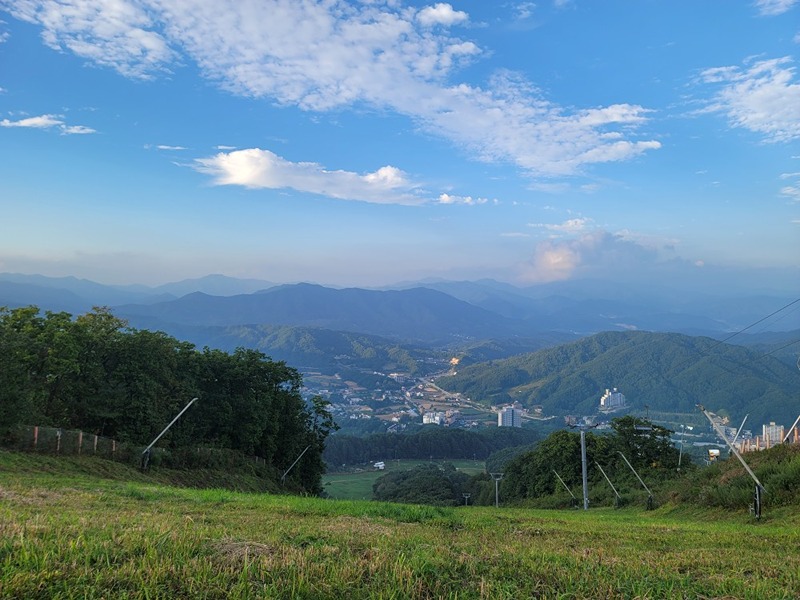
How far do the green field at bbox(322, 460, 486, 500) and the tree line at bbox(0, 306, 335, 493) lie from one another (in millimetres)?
29578

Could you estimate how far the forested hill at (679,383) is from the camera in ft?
391

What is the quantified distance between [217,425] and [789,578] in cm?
3440

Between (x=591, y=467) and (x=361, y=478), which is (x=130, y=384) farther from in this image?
(x=361, y=478)

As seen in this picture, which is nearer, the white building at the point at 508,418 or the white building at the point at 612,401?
the white building at the point at 508,418

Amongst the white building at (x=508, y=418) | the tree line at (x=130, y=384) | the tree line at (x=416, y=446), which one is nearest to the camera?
the tree line at (x=130, y=384)

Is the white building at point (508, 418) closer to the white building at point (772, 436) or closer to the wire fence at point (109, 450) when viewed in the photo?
the white building at point (772, 436)

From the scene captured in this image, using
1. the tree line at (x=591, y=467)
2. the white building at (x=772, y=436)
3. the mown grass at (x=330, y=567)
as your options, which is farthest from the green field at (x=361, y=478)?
the mown grass at (x=330, y=567)

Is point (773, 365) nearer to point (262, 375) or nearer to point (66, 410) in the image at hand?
point (262, 375)

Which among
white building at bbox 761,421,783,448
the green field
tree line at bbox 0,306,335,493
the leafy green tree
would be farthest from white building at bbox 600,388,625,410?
A: tree line at bbox 0,306,335,493

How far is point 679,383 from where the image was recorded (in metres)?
157

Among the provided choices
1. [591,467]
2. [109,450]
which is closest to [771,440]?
[591,467]

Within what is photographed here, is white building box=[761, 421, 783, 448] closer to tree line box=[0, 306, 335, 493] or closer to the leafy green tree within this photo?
tree line box=[0, 306, 335, 493]

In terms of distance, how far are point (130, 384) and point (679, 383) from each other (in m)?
167

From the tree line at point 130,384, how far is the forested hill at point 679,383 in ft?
357
